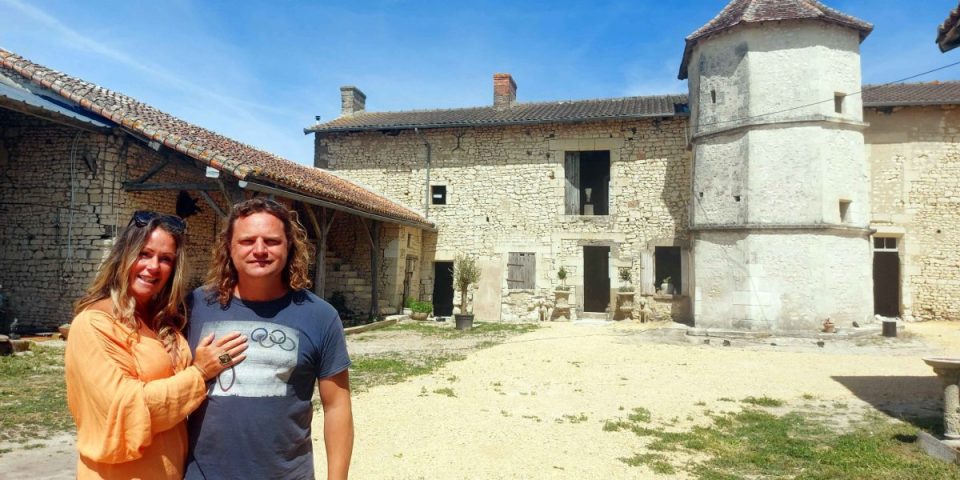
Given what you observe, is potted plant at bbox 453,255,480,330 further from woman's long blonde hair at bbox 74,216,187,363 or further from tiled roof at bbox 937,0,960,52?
woman's long blonde hair at bbox 74,216,187,363

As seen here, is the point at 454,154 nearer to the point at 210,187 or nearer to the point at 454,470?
the point at 210,187

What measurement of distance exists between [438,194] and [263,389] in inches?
587

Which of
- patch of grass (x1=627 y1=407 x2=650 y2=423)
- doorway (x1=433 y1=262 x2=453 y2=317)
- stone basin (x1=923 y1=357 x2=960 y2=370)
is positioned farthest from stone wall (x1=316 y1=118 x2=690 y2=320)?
stone basin (x1=923 y1=357 x2=960 y2=370)

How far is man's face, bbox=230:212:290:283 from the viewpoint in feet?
5.68

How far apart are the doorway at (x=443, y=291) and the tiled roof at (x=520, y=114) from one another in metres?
A: 4.34

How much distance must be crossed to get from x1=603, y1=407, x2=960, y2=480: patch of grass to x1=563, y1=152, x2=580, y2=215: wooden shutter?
10521 mm

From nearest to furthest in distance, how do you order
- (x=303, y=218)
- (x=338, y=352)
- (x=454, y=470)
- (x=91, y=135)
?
(x=338, y=352) < (x=454, y=470) < (x=91, y=135) < (x=303, y=218)

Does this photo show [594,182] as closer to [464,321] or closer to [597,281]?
[597,281]

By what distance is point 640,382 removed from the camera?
6863mm

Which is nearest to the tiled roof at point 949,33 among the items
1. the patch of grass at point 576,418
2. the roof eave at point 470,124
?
the patch of grass at point 576,418

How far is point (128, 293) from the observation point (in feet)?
5.50

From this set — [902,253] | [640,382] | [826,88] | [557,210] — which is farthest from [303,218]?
[902,253]

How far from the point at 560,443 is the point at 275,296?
325 cm

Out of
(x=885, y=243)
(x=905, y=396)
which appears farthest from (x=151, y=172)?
(x=885, y=243)
